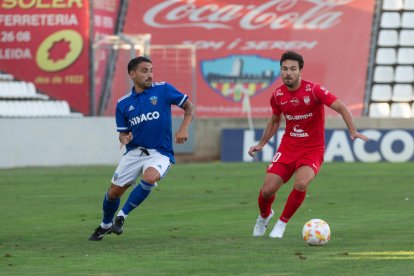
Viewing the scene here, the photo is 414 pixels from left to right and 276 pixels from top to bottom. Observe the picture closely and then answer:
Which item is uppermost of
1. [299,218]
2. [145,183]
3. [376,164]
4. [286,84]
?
[286,84]

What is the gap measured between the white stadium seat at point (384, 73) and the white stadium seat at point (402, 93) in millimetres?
357

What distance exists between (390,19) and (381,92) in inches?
88.0

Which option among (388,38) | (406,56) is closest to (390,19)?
(388,38)

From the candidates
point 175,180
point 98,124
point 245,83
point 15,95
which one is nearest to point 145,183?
point 175,180

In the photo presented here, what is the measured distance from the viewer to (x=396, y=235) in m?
13.1

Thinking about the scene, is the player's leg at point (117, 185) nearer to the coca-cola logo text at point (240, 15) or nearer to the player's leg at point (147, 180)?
the player's leg at point (147, 180)

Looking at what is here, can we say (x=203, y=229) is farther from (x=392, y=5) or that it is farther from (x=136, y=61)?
(x=392, y=5)

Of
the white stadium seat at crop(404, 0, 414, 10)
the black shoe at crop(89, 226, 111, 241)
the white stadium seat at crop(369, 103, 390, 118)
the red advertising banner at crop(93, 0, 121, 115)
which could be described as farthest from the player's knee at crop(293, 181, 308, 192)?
the white stadium seat at crop(404, 0, 414, 10)

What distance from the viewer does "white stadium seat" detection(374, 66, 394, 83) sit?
121 ft

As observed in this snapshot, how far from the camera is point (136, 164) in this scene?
508 inches

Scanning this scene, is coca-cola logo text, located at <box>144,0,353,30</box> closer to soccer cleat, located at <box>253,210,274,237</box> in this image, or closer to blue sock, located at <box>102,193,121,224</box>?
soccer cleat, located at <box>253,210,274,237</box>

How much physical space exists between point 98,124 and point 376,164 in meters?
6.74

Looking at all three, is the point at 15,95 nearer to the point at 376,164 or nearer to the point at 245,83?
the point at 245,83

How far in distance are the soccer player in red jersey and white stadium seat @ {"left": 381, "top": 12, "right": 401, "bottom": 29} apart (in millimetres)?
24444
